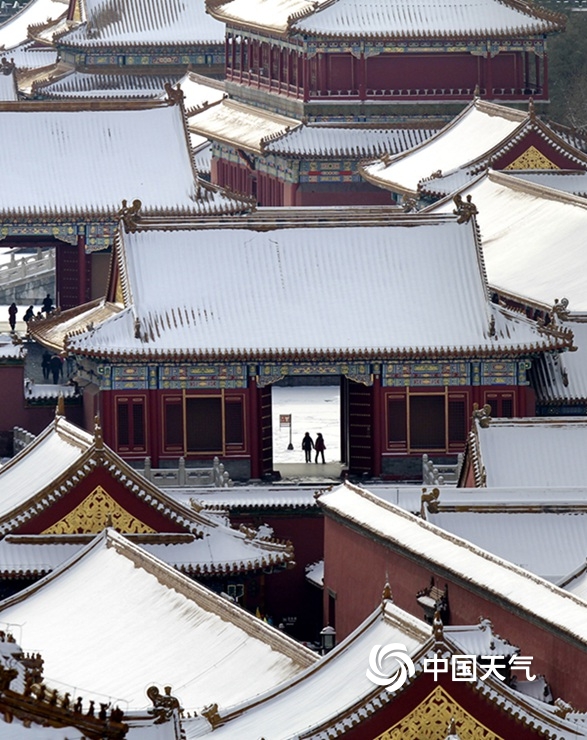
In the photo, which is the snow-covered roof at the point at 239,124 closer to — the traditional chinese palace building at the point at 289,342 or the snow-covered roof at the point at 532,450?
the traditional chinese palace building at the point at 289,342

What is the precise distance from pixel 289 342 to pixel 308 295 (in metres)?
1.81

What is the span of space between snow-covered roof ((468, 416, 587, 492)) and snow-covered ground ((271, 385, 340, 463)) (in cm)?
1181

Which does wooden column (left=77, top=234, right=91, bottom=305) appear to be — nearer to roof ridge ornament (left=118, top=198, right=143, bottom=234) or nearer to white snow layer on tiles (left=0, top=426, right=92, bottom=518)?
roof ridge ornament (left=118, top=198, right=143, bottom=234)

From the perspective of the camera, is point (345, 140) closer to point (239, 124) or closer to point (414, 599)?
point (239, 124)

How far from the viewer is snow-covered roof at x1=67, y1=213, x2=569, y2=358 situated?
58.7 meters

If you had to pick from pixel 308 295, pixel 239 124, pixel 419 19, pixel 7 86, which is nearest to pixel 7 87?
pixel 7 86

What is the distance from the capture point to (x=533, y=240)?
6688 centimetres

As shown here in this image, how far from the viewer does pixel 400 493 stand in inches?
2147

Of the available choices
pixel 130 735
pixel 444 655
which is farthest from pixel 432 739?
pixel 130 735

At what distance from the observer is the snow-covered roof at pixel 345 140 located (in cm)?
8606

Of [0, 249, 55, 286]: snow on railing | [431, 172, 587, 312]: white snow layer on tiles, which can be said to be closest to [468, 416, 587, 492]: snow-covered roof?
[431, 172, 587, 312]: white snow layer on tiles

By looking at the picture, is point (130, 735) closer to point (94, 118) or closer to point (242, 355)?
point (242, 355)

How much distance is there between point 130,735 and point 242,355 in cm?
3589

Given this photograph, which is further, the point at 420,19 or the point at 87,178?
the point at 420,19
